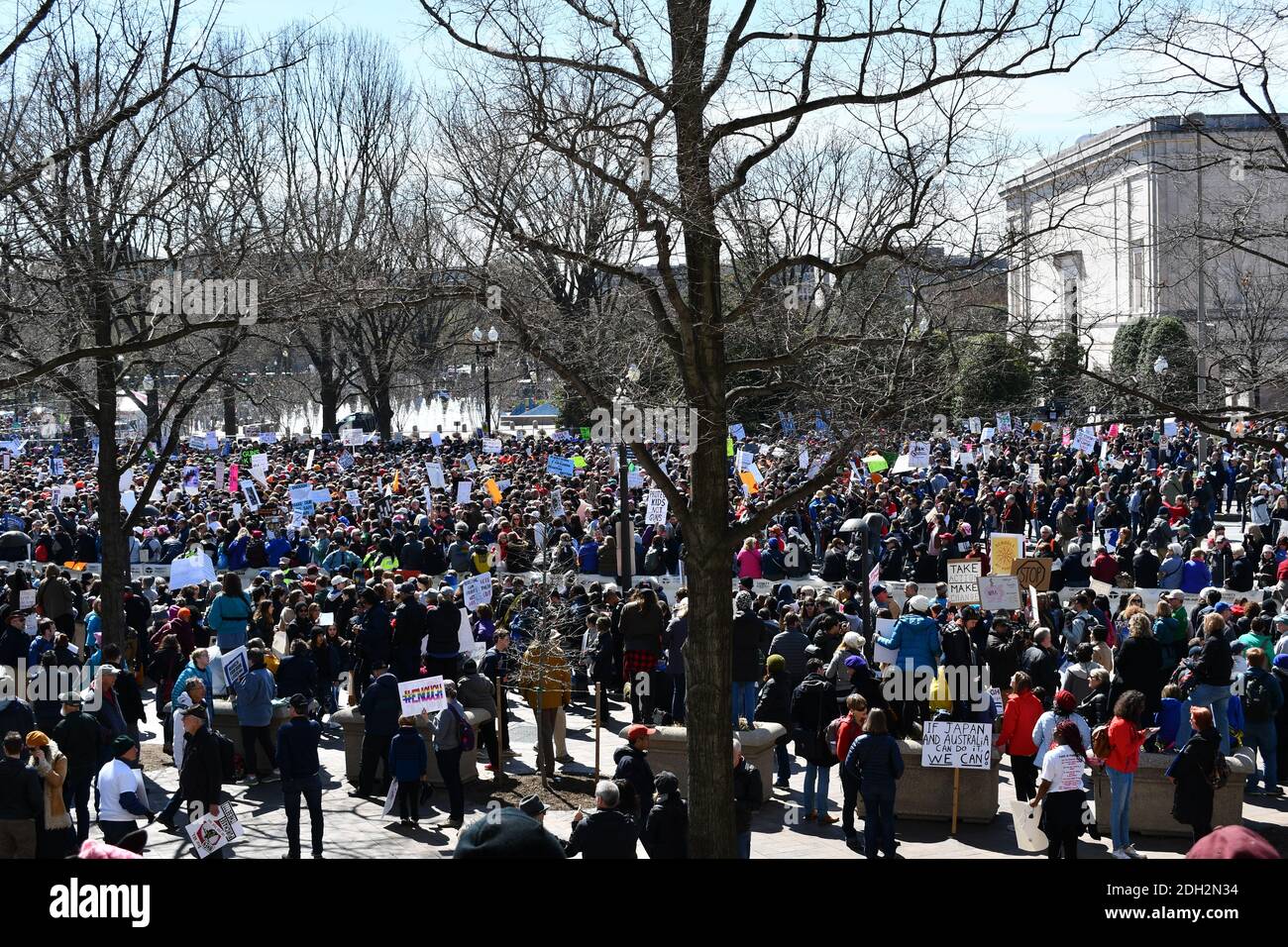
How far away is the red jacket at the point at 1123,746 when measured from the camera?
34.4 ft

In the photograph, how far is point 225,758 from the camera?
1121cm

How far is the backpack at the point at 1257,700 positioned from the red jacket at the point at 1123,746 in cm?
211

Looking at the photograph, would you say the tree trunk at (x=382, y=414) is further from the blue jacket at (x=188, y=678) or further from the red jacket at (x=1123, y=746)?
the red jacket at (x=1123, y=746)

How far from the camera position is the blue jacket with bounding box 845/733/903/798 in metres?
10.2

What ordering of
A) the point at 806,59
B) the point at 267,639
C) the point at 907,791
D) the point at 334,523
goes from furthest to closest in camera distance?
1. the point at 334,523
2. the point at 267,639
3. the point at 907,791
4. the point at 806,59

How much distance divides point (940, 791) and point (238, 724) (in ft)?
22.5

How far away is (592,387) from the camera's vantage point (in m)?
8.93

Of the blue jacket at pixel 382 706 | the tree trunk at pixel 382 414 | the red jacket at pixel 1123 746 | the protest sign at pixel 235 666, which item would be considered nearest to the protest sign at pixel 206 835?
the blue jacket at pixel 382 706

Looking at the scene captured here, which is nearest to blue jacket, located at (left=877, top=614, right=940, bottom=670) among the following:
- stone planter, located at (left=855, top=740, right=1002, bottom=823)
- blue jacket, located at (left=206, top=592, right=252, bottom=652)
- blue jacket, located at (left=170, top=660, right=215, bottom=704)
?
stone planter, located at (left=855, top=740, right=1002, bottom=823)

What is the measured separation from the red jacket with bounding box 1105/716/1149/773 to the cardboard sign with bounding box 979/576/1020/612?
505 centimetres

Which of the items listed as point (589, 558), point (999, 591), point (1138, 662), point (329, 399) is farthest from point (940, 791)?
point (329, 399)
